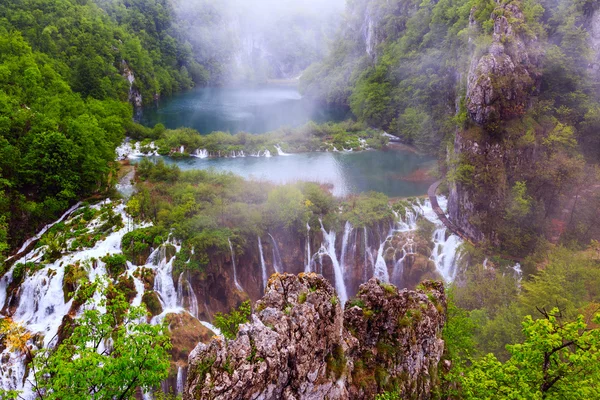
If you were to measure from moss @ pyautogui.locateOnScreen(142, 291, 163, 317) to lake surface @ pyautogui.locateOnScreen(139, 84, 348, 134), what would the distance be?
45061 millimetres

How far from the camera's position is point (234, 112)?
268ft

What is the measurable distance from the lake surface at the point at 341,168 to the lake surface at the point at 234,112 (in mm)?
17186

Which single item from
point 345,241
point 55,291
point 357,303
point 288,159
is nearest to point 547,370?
point 357,303

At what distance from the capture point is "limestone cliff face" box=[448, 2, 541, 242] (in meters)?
31.5

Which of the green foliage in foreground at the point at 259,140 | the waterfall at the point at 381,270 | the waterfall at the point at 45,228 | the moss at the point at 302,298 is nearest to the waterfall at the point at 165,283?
the waterfall at the point at 45,228

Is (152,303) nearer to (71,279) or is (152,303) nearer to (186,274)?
(186,274)

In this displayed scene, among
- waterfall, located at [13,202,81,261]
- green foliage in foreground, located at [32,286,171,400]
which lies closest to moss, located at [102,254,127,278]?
waterfall, located at [13,202,81,261]

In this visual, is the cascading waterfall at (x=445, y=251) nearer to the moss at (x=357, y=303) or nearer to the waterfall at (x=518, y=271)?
the waterfall at (x=518, y=271)

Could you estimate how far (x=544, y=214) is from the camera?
29.6m

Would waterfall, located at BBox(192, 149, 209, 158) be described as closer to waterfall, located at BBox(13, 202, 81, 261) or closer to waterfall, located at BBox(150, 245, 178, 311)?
waterfall, located at BBox(13, 202, 81, 261)

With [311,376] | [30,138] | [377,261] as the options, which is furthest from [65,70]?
→ [311,376]

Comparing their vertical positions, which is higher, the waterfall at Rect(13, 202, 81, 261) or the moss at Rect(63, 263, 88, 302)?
the waterfall at Rect(13, 202, 81, 261)

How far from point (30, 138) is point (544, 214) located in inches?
1661

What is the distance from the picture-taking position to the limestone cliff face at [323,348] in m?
8.99
